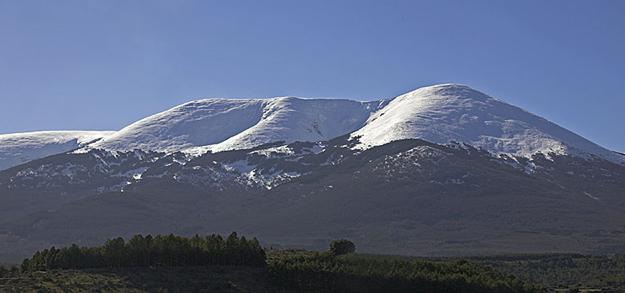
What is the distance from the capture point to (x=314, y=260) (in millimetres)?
89125

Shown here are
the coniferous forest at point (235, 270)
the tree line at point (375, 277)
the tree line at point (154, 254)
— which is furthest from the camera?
the tree line at point (154, 254)

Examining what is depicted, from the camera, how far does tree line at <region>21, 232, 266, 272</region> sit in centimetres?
8688

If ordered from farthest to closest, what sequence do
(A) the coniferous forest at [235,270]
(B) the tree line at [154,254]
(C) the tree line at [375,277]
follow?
(B) the tree line at [154,254] → (C) the tree line at [375,277] → (A) the coniferous forest at [235,270]

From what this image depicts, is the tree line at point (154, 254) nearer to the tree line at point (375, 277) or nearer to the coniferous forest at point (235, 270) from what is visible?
the coniferous forest at point (235, 270)

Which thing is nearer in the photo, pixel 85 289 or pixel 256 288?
pixel 85 289

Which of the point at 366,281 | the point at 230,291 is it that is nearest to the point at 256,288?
the point at 230,291

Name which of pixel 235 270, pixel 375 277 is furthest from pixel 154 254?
pixel 375 277

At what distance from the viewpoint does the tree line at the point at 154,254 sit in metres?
86.9

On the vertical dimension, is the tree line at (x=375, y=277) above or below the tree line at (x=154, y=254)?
below

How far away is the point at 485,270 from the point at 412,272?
1214cm

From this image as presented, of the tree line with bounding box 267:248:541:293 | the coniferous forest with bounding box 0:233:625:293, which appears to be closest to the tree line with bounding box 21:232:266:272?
the coniferous forest with bounding box 0:233:625:293

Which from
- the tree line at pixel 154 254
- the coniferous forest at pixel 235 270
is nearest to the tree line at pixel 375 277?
the coniferous forest at pixel 235 270

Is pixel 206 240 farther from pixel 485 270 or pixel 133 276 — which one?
pixel 485 270

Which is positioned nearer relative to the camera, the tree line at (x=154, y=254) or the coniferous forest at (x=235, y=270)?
the coniferous forest at (x=235, y=270)
